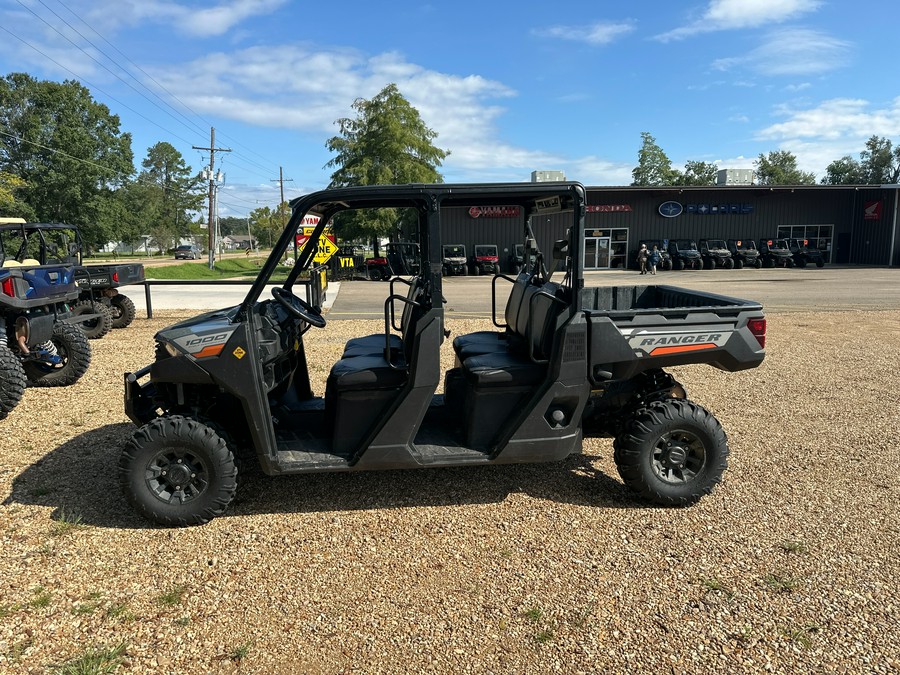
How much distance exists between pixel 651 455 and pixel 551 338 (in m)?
0.99

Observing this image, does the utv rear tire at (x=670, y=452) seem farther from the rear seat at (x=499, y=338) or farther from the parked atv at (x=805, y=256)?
the parked atv at (x=805, y=256)

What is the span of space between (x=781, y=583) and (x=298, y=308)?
323cm

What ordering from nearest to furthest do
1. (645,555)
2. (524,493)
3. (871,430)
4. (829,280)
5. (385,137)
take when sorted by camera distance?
(645,555), (524,493), (871,430), (829,280), (385,137)

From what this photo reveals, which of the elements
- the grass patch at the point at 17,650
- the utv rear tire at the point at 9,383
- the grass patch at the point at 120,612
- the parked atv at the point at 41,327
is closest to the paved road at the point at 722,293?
the parked atv at the point at 41,327

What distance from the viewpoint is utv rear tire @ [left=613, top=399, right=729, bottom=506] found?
3943 mm

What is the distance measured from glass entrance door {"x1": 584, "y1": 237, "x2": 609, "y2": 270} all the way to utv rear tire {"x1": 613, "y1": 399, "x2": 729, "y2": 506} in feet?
104

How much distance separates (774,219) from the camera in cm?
3616

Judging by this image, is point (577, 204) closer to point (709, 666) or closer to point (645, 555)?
point (645, 555)

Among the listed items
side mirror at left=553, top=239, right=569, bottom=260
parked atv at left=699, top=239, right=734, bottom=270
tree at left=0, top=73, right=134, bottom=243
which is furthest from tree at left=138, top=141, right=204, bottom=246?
side mirror at left=553, top=239, right=569, bottom=260

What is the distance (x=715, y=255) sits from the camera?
32.5 meters

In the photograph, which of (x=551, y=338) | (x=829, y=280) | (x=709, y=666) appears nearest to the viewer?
(x=709, y=666)

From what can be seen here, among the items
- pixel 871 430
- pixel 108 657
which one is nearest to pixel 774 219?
pixel 871 430

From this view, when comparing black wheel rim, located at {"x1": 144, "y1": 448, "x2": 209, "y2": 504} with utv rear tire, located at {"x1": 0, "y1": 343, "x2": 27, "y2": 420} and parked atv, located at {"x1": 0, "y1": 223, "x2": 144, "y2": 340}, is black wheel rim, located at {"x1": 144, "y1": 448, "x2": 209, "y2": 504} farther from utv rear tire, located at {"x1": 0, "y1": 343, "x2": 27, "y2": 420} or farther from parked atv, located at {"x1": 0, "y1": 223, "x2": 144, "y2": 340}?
parked atv, located at {"x1": 0, "y1": 223, "x2": 144, "y2": 340}

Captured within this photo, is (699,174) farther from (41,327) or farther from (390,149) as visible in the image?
(41,327)
